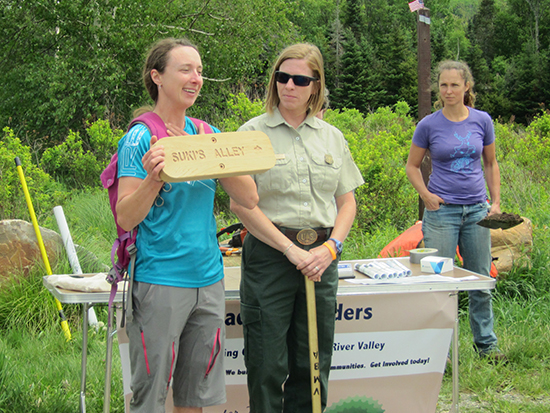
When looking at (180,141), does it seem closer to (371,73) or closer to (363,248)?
(363,248)

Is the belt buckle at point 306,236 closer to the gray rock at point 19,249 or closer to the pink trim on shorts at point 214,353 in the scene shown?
the pink trim on shorts at point 214,353

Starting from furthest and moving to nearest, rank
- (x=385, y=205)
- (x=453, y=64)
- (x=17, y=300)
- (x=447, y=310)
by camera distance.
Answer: (x=385, y=205)
(x=17, y=300)
(x=453, y=64)
(x=447, y=310)

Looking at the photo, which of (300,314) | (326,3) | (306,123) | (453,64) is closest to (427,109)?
(453,64)

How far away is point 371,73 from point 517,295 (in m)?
42.9

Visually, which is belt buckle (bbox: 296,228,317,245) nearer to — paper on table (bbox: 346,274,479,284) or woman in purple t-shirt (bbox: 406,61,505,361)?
paper on table (bbox: 346,274,479,284)

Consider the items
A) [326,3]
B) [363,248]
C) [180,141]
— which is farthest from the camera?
[326,3]

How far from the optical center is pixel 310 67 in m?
2.41

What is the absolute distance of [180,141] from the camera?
5.88 ft

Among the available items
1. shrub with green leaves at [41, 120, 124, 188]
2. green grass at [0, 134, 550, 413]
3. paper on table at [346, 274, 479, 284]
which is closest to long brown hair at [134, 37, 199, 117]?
paper on table at [346, 274, 479, 284]

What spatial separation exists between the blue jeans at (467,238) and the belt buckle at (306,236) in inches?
62.9

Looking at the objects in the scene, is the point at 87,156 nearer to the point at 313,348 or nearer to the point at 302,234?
the point at 302,234

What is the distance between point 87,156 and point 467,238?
7.17 meters

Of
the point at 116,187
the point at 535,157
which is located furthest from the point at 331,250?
the point at 535,157

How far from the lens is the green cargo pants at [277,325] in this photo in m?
2.31
